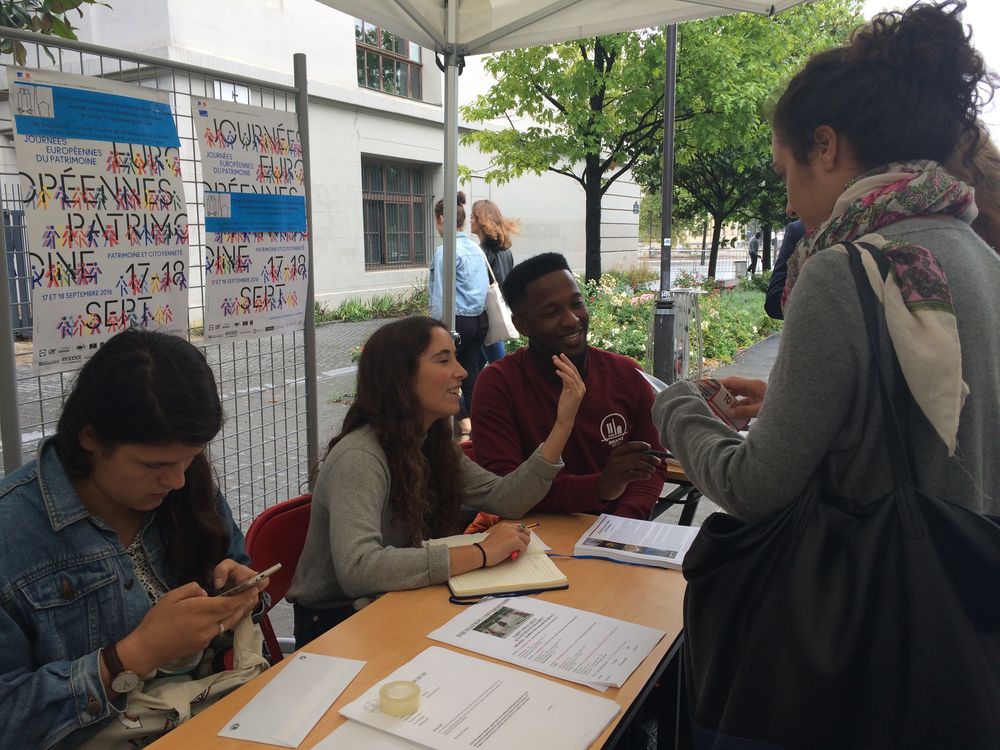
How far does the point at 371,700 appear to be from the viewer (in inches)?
58.1

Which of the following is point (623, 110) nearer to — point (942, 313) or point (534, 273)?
→ point (534, 273)

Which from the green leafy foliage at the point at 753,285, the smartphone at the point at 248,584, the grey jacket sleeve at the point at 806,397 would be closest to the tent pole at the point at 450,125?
the smartphone at the point at 248,584

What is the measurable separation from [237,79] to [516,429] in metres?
1.66

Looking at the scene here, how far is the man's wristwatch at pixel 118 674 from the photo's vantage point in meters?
1.47

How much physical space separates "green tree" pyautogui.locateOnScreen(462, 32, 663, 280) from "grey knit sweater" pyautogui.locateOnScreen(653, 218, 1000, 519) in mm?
10199

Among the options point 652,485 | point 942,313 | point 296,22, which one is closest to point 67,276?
point 652,485

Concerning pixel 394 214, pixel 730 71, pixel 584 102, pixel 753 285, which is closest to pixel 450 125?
pixel 584 102

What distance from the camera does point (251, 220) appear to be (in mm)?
2852

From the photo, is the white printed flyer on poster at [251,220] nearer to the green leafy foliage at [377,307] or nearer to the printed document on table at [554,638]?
the printed document on table at [554,638]

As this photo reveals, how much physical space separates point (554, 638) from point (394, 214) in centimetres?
1539

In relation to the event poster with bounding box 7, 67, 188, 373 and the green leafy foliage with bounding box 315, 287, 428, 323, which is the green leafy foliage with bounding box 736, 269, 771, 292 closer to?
the green leafy foliage with bounding box 315, 287, 428, 323

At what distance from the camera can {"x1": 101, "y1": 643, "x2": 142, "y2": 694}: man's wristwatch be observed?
4.82ft

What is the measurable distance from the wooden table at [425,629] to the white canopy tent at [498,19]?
2.36 metres

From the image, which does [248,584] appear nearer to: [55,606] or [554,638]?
[55,606]
